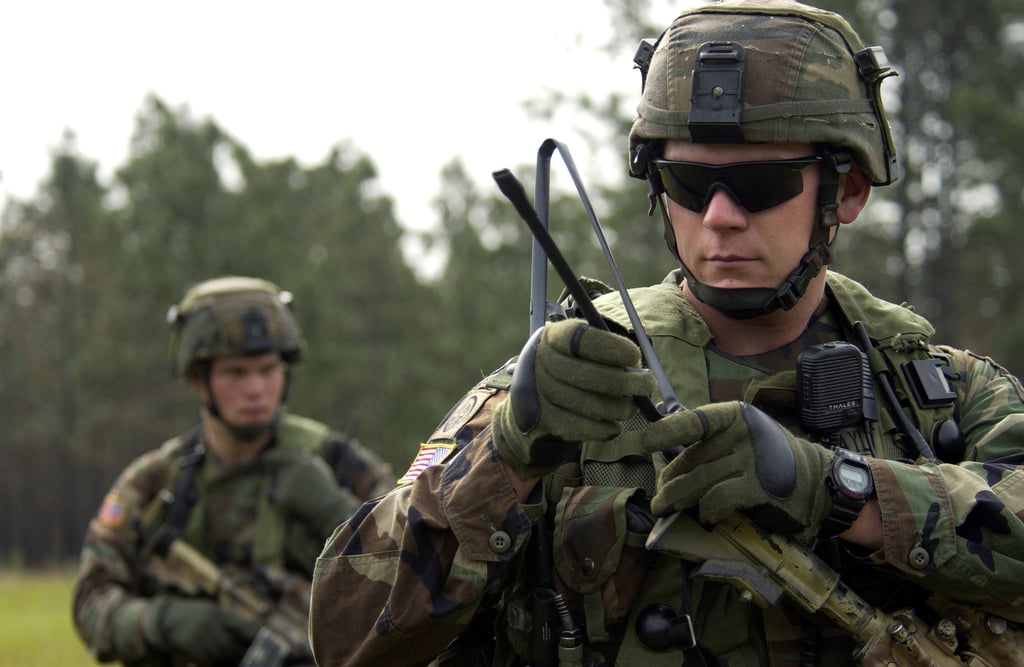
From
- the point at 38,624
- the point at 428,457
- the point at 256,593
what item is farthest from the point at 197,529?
the point at 38,624

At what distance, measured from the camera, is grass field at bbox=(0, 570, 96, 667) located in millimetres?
12539

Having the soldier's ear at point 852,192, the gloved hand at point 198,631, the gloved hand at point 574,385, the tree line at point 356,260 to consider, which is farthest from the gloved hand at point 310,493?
the tree line at point 356,260

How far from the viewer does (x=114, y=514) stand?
21.0 feet

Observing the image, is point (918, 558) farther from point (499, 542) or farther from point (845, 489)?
point (499, 542)

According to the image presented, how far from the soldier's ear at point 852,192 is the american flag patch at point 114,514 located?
4.60 m

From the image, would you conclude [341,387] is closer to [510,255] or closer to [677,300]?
[510,255]

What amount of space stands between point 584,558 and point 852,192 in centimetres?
109

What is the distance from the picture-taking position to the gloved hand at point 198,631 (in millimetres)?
6043

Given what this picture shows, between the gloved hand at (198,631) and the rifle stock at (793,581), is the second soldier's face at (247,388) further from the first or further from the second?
the rifle stock at (793,581)

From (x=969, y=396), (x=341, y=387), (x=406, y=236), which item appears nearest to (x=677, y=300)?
(x=969, y=396)

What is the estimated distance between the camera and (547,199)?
2688 mm

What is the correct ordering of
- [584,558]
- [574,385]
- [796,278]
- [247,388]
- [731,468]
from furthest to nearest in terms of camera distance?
[247,388] → [796,278] → [584,558] → [731,468] → [574,385]

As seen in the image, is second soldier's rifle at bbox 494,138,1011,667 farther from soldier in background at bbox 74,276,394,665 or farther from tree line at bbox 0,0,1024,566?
tree line at bbox 0,0,1024,566

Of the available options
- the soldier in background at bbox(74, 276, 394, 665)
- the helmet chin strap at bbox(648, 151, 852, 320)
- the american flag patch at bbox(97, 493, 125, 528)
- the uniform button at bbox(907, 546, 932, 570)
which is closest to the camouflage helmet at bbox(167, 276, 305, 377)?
the soldier in background at bbox(74, 276, 394, 665)
